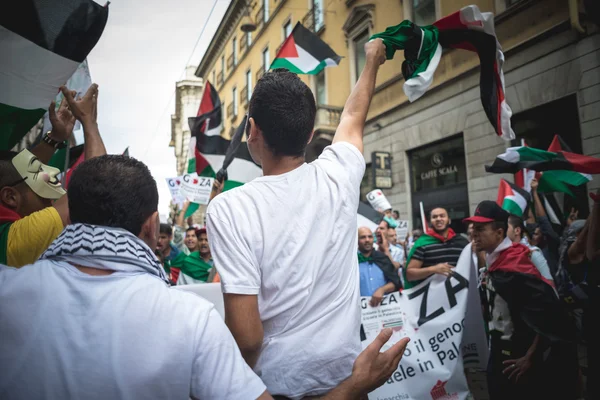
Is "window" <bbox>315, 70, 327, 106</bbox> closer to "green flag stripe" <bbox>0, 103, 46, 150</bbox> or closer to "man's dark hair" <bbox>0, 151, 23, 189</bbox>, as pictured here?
"green flag stripe" <bbox>0, 103, 46, 150</bbox>

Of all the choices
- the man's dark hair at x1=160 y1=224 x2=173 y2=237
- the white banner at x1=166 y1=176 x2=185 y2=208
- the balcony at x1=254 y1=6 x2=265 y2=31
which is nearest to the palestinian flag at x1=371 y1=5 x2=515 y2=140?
the man's dark hair at x1=160 y1=224 x2=173 y2=237

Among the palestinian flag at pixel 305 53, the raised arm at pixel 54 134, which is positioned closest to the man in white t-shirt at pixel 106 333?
the raised arm at pixel 54 134

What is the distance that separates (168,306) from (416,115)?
12.0m

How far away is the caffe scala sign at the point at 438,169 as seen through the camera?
11141mm

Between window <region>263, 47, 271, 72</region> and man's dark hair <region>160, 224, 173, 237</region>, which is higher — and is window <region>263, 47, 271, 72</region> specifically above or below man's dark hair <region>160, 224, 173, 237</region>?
above

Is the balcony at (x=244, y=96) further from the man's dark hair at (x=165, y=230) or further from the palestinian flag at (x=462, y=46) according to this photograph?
the palestinian flag at (x=462, y=46)

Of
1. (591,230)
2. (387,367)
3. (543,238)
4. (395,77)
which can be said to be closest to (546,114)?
(543,238)

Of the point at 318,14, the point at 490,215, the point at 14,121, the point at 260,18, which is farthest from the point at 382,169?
the point at 260,18

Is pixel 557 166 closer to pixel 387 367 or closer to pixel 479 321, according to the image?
pixel 479 321

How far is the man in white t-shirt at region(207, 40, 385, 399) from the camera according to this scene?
1200 mm

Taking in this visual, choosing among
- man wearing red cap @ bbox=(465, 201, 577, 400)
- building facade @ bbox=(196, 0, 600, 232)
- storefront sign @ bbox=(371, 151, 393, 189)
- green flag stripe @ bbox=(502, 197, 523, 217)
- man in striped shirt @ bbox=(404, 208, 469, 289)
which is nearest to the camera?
man wearing red cap @ bbox=(465, 201, 577, 400)

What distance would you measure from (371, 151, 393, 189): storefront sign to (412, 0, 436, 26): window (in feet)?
12.7

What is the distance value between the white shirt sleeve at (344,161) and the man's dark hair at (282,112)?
0.41 ft

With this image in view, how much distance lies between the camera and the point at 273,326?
1.24 m
